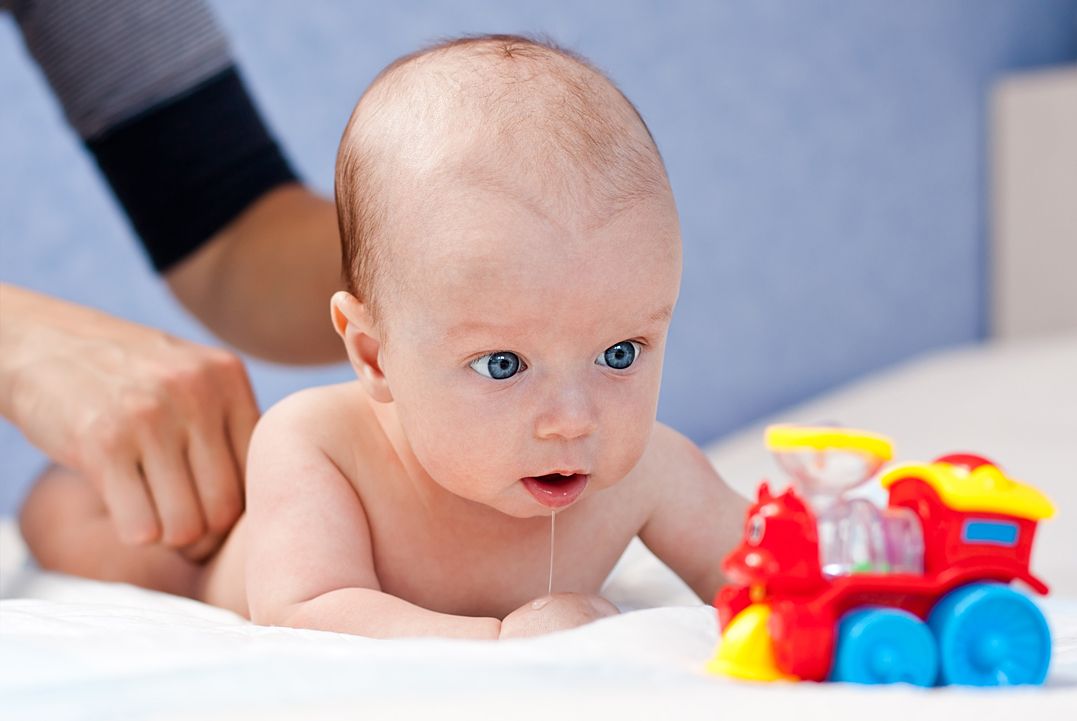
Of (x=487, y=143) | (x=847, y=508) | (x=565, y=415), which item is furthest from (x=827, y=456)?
(x=487, y=143)

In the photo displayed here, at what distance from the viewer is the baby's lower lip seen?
0.86 m

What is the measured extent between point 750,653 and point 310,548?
16.1 inches

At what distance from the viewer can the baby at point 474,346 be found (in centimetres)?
81

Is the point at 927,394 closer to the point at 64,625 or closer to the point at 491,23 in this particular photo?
the point at 491,23

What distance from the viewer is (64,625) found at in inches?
31.5

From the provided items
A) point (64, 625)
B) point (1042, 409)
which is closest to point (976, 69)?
point (1042, 409)

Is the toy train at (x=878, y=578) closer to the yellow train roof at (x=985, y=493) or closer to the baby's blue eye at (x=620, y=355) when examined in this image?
the yellow train roof at (x=985, y=493)

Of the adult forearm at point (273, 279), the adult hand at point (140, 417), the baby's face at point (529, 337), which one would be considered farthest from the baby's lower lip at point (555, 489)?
the adult forearm at point (273, 279)

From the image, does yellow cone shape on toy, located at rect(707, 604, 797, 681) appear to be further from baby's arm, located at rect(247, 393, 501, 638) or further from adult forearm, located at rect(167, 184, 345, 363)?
adult forearm, located at rect(167, 184, 345, 363)

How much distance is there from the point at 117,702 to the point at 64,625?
0.28 meters

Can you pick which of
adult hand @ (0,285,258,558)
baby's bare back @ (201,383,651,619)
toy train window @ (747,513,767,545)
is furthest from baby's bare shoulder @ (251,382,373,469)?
toy train window @ (747,513,767,545)

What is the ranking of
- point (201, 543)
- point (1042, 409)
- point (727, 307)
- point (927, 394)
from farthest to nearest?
1. point (727, 307)
2. point (927, 394)
3. point (1042, 409)
4. point (201, 543)

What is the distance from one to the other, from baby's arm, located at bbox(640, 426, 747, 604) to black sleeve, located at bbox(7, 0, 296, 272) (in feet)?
2.64

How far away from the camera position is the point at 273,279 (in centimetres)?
159
